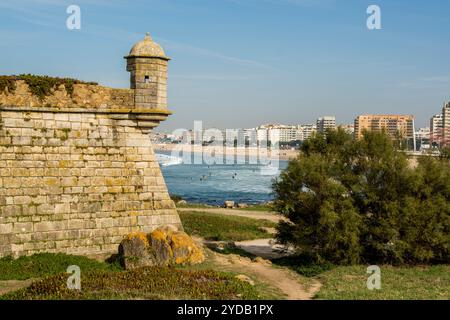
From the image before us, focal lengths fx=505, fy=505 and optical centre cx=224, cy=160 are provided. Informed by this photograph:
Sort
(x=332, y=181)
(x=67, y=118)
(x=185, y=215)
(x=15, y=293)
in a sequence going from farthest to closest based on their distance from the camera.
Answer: (x=185, y=215)
(x=332, y=181)
(x=67, y=118)
(x=15, y=293)

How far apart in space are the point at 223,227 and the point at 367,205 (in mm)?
13488

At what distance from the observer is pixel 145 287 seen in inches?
575

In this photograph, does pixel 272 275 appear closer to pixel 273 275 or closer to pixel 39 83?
pixel 273 275

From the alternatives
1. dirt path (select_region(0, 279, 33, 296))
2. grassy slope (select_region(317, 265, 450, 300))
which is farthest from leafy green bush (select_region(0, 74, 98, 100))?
grassy slope (select_region(317, 265, 450, 300))

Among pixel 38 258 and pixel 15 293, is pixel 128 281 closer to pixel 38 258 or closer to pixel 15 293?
pixel 15 293

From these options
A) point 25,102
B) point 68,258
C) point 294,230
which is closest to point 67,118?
point 25,102

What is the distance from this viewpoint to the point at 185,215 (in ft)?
119

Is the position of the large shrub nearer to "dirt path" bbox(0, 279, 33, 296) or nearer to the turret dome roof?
the turret dome roof

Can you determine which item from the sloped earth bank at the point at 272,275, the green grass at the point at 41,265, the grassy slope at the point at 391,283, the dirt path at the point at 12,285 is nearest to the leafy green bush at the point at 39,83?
the green grass at the point at 41,265

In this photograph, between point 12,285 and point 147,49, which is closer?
point 12,285

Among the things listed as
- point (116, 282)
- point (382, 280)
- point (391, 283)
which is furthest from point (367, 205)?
point (116, 282)

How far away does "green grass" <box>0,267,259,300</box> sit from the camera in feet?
44.7

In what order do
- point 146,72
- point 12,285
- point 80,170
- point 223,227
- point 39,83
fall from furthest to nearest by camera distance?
point 223,227, point 146,72, point 80,170, point 39,83, point 12,285

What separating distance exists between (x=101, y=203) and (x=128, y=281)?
17.8ft
